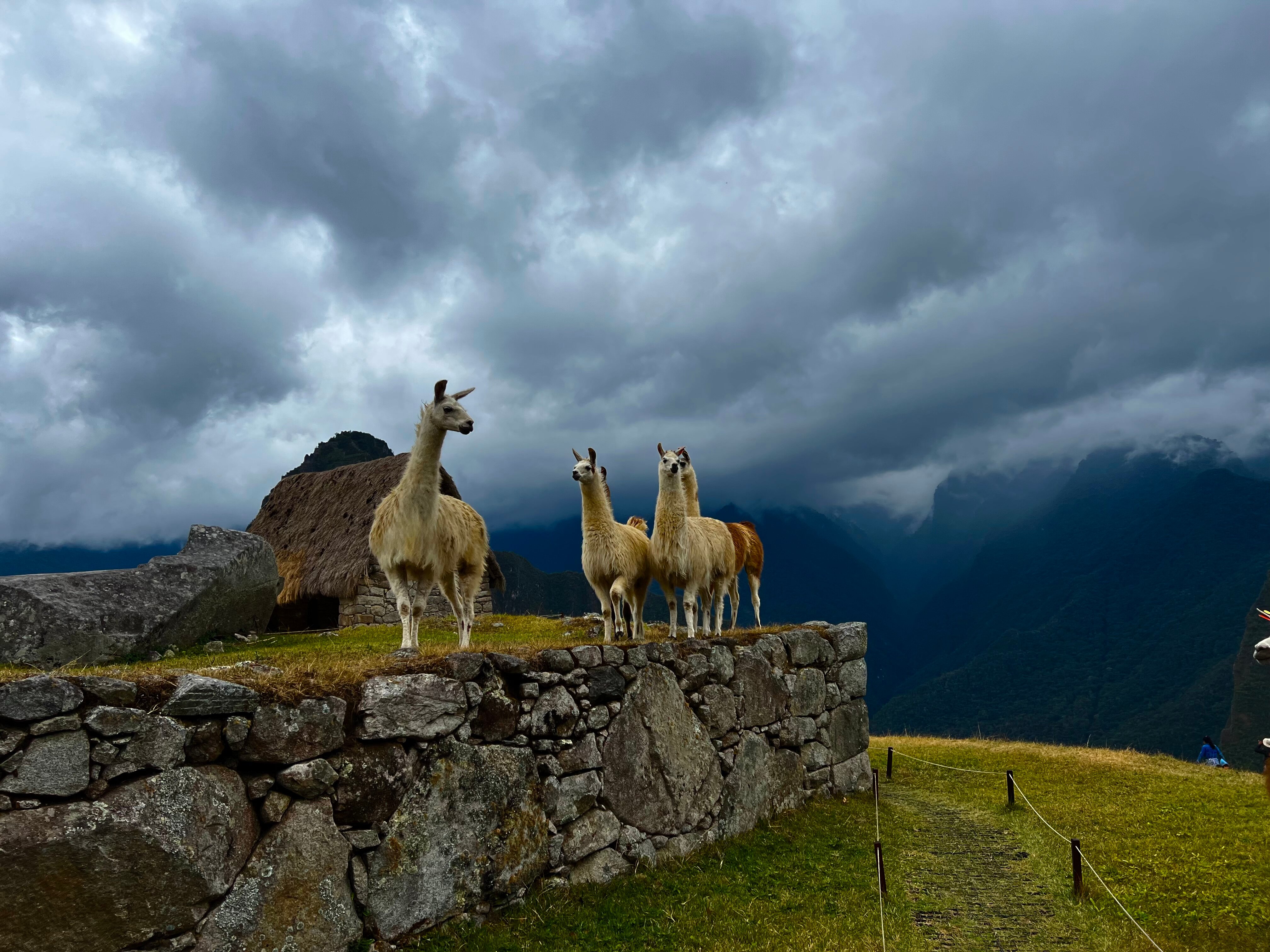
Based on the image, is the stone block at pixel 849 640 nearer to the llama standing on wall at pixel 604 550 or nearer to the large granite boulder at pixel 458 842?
the llama standing on wall at pixel 604 550

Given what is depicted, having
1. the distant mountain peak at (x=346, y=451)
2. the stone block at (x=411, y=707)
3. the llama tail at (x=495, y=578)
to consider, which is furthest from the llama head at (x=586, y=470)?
the distant mountain peak at (x=346, y=451)

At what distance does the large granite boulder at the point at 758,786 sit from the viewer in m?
8.34

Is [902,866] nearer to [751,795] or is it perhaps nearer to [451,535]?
[751,795]

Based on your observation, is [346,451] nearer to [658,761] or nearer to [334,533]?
[334,533]

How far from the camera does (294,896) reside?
4371mm

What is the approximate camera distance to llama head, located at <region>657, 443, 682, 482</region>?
9.34 metres

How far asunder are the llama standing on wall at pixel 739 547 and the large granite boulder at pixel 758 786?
2.30 metres

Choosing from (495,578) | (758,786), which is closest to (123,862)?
(758,786)

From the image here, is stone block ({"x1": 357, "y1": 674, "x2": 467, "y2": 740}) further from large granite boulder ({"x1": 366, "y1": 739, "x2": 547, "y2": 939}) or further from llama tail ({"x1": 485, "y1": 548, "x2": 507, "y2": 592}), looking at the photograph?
llama tail ({"x1": 485, "y1": 548, "x2": 507, "y2": 592})

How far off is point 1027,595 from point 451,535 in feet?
556

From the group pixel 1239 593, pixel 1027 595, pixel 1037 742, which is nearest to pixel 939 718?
pixel 1239 593

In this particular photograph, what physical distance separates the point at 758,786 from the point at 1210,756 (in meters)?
12.6

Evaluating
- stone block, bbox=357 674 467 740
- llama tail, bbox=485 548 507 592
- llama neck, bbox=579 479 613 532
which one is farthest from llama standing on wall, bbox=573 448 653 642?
llama tail, bbox=485 548 507 592

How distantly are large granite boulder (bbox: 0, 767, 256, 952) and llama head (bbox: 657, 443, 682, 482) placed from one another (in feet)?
20.3
